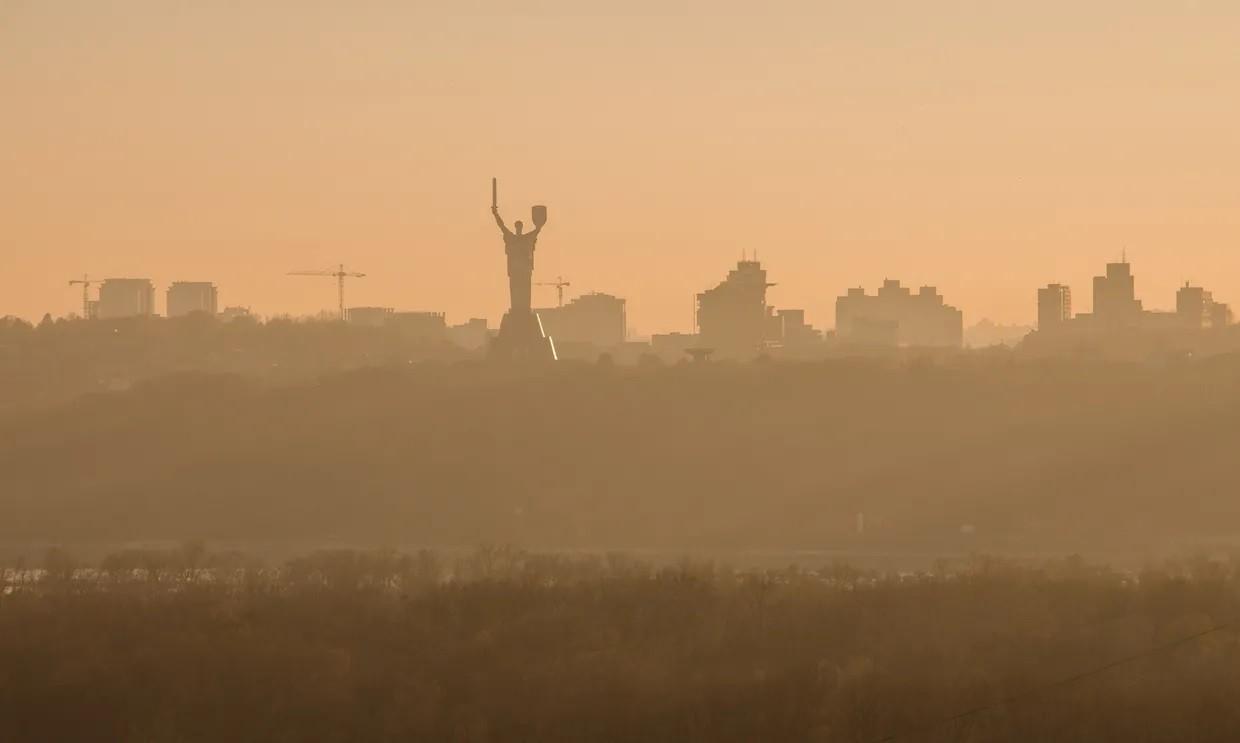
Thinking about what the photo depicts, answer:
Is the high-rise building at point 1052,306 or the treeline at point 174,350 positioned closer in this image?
the treeline at point 174,350

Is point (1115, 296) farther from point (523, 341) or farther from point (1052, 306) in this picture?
point (523, 341)

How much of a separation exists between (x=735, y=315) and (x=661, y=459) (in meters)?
45.0

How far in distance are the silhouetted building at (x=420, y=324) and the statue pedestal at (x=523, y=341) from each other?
56696mm

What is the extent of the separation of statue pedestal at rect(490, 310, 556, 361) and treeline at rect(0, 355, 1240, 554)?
0.91 meters

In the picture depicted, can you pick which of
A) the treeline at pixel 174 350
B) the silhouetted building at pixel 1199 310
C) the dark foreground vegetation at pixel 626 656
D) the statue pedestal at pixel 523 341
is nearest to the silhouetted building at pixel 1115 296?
the silhouetted building at pixel 1199 310

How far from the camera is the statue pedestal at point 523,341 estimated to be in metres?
77.8

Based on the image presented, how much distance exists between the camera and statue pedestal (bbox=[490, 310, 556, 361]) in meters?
77.8

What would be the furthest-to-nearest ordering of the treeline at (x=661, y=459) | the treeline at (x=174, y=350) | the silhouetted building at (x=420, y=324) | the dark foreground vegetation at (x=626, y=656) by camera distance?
the silhouetted building at (x=420, y=324) < the treeline at (x=174, y=350) < the treeline at (x=661, y=459) < the dark foreground vegetation at (x=626, y=656)

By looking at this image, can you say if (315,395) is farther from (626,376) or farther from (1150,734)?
(1150,734)

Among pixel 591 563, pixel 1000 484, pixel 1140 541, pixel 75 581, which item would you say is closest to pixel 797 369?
pixel 1000 484

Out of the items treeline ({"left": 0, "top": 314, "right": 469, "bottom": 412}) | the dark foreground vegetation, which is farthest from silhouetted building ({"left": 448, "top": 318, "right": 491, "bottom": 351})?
the dark foreground vegetation

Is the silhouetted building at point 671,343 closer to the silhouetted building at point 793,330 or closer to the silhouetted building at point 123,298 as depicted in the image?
the silhouetted building at point 793,330

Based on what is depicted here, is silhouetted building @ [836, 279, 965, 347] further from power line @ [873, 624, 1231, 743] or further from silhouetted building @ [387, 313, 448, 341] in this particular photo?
power line @ [873, 624, 1231, 743]

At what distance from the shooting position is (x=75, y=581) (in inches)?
1863
